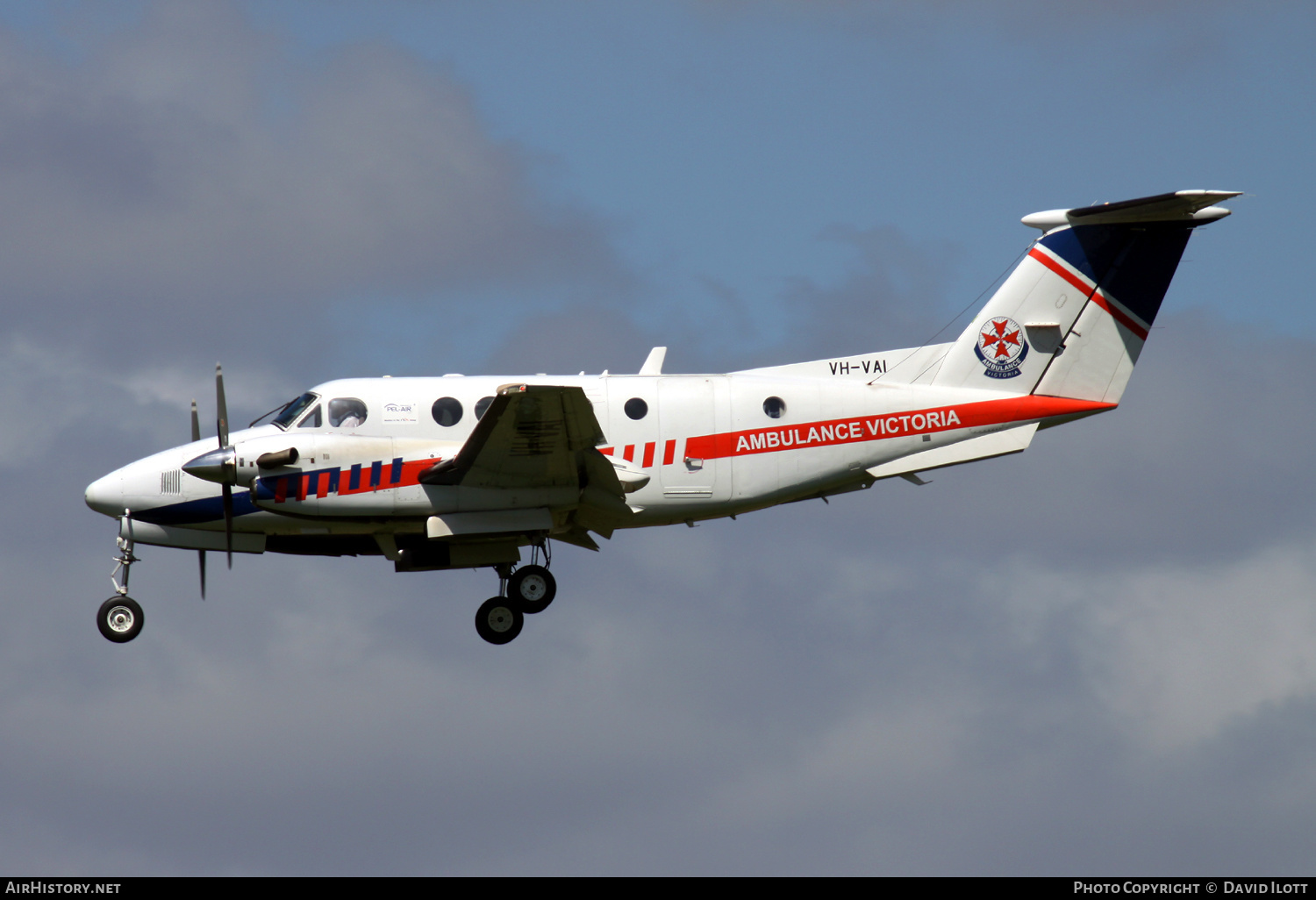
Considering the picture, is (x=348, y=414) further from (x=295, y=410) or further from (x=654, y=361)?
(x=654, y=361)

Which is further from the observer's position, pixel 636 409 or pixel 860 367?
pixel 860 367

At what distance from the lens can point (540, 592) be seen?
983 inches

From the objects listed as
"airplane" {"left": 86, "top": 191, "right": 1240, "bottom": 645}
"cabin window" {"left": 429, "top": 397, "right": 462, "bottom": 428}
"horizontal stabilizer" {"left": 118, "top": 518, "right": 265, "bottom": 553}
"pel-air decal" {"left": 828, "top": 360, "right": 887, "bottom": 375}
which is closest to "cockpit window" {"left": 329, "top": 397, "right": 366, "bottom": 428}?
"airplane" {"left": 86, "top": 191, "right": 1240, "bottom": 645}

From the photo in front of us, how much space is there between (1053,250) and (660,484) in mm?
7796

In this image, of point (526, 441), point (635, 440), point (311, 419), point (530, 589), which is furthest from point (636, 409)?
point (311, 419)

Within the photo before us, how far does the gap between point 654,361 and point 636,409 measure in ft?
4.30

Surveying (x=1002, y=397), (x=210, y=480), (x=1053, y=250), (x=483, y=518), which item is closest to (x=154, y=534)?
(x=210, y=480)

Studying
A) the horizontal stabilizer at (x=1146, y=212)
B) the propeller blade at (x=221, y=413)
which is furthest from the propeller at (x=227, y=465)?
the horizontal stabilizer at (x=1146, y=212)

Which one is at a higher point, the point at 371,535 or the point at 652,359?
the point at 652,359

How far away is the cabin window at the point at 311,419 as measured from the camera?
24.0 m

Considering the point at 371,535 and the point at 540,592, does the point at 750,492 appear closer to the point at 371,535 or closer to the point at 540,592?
the point at 540,592

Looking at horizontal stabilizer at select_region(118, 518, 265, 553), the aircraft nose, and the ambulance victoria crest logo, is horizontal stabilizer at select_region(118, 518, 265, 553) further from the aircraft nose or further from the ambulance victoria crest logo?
the ambulance victoria crest logo

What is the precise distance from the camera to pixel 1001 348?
25.7 metres

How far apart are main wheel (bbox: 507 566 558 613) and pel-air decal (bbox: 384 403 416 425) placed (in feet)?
10.0
